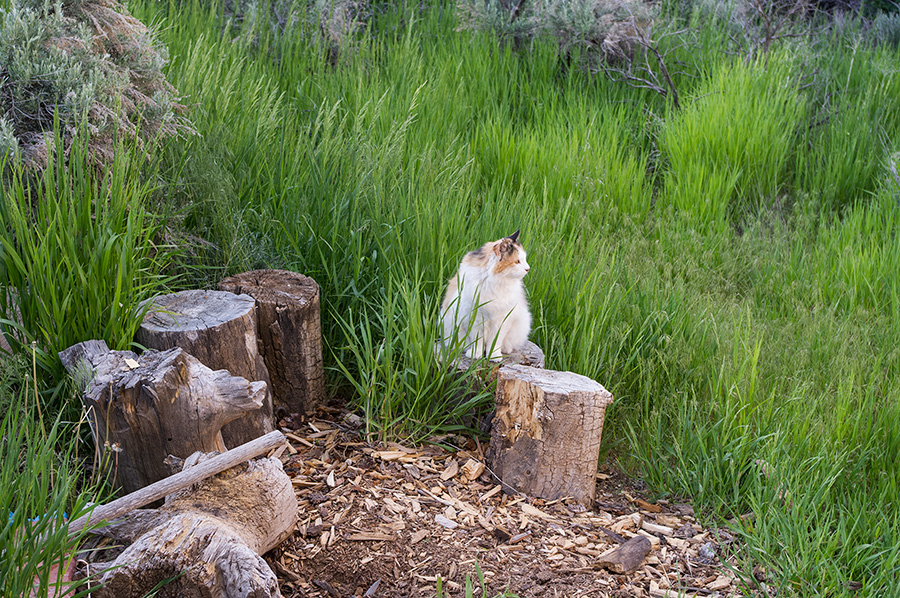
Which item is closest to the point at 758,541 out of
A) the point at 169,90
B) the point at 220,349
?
the point at 220,349

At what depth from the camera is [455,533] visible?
2768 millimetres

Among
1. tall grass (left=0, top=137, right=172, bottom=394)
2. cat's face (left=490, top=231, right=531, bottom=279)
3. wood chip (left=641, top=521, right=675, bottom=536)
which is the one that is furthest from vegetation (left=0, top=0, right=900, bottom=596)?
cat's face (left=490, top=231, right=531, bottom=279)

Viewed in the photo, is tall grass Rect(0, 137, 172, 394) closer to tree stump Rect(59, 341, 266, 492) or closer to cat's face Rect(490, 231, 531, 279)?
tree stump Rect(59, 341, 266, 492)

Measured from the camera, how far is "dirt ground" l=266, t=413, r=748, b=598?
2541 millimetres

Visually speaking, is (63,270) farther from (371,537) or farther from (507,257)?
(507,257)

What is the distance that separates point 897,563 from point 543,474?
1.30m

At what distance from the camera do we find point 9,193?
291 cm

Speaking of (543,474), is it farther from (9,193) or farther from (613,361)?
(9,193)

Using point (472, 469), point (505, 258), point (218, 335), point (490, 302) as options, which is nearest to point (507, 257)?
point (505, 258)

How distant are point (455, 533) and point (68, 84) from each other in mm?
2609

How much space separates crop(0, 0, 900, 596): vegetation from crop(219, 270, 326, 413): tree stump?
159 mm

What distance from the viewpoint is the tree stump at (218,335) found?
296cm

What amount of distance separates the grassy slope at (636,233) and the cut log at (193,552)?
2.95 feet

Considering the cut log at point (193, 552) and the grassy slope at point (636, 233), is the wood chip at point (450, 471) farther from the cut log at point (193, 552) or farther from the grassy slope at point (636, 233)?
the cut log at point (193, 552)
